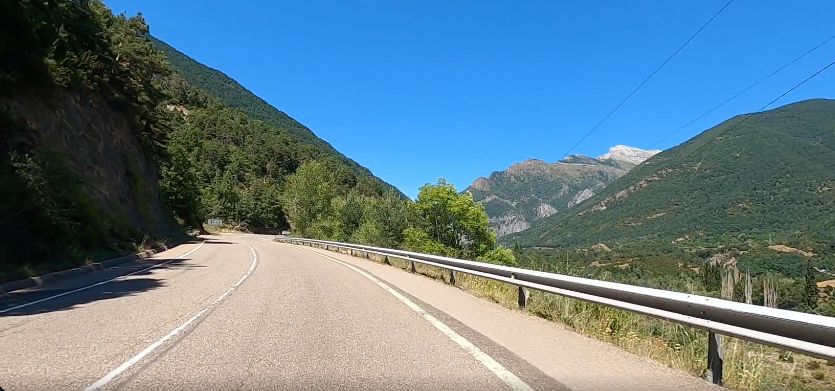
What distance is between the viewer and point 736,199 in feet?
214

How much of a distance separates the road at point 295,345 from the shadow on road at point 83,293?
0.06 metres

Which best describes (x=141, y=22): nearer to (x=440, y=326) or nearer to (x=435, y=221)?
(x=435, y=221)

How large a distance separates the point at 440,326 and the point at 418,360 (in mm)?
2324

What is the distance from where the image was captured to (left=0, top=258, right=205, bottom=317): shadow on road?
10406 millimetres

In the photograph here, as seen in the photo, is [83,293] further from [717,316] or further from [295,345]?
[717,316]

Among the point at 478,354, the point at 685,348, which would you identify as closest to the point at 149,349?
the point at 478,354

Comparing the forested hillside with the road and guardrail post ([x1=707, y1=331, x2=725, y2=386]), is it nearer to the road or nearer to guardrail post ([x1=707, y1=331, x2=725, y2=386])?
the road

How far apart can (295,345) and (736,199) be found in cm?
7025

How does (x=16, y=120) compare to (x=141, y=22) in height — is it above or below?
below

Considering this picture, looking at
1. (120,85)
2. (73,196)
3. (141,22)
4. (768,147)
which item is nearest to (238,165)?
(141,22)

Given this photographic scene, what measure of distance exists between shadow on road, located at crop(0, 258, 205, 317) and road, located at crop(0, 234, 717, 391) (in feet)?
0.19

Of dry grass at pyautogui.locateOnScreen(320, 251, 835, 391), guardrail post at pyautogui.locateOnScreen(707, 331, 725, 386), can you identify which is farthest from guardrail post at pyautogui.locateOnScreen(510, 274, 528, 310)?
guardrail post at pyautogui.locateOnScreen(707, 331, 725, 386)

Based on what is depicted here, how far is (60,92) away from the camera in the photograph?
96.3 feet

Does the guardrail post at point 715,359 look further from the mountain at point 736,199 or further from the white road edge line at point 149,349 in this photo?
the mountain at point 736,199
